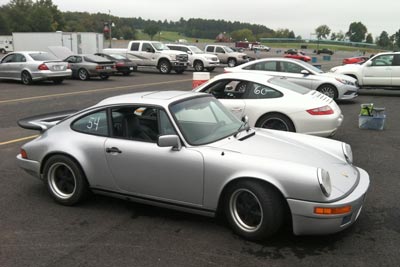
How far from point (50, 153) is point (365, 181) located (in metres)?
3.52

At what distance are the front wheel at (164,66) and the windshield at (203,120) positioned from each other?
23.1 m

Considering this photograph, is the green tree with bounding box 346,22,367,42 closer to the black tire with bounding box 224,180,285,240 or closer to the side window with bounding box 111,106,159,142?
the side window with bounding box 111,106,159,142

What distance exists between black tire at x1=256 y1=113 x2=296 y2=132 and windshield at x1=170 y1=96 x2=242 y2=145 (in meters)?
2.74

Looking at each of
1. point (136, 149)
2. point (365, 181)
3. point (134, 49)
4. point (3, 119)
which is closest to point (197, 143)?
point (136, 149)

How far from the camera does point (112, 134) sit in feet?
15.7

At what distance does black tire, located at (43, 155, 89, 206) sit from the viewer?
488cm

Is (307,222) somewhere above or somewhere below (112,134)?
below

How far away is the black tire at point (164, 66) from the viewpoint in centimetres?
2791

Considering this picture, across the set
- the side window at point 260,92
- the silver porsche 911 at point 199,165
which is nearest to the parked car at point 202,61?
the side window at point 260,92

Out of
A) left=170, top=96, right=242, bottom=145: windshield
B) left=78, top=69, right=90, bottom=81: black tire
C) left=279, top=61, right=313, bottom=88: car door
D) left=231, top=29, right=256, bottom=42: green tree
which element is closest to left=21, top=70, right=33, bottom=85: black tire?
left=78, top=69, right=90, bottom=81: black tire

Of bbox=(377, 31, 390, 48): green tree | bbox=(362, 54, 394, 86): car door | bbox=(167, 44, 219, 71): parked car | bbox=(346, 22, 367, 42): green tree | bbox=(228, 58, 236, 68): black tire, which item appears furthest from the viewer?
bbox=(346, 22, 367, 42): green tree

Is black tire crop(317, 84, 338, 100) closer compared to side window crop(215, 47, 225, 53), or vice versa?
black tire crop(317, 84, 338, 100)

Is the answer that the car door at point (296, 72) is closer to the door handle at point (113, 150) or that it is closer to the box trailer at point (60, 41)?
the door handle at point (113, 150)

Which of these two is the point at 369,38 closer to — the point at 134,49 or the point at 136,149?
the point at 134,49
